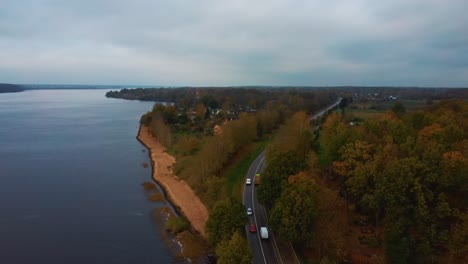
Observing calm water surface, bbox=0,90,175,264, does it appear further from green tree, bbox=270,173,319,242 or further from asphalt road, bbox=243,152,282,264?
green tree, bbox=270,173,319,242

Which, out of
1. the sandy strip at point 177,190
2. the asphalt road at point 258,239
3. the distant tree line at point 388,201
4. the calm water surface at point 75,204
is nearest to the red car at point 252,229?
the asphalt road at point 258,239

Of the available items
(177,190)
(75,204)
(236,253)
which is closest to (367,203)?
(236,253)

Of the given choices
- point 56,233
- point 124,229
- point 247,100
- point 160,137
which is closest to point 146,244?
point 124,229

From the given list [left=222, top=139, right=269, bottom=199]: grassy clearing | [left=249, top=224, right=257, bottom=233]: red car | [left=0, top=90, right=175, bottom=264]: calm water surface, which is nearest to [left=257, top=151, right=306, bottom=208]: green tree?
[left=249, top=224, right=257, bottom=233]: red car

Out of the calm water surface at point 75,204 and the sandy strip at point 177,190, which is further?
the sandy strip at point 177,190

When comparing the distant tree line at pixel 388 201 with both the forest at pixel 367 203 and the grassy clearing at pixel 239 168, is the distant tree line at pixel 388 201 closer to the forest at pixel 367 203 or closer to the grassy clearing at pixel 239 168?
the forest at pixel 367 203

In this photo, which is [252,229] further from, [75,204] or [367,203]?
[75,204]
